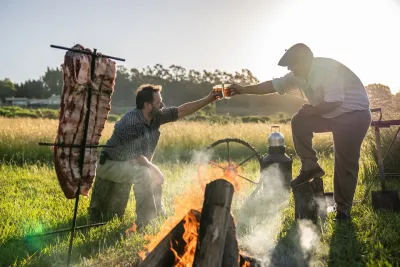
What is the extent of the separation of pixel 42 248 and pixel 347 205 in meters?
3.77

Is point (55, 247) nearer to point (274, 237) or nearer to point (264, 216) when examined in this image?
point (274, 237)

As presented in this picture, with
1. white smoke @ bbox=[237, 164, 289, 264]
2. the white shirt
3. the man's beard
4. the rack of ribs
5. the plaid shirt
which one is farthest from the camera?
the man's beard

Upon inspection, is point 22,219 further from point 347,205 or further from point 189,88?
point 189,88

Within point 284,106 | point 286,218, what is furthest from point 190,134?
point 284,106

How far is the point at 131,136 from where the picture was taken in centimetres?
559

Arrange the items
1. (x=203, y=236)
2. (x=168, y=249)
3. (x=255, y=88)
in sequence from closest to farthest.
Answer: (x=203, y=236) → (x=168, y=249) → (x=255, y=88)

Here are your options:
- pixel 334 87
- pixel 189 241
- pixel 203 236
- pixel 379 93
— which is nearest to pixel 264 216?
pixel 334 87

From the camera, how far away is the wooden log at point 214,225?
303 cm

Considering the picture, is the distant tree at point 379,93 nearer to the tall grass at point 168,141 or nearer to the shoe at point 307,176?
the tall grass at point 168,141

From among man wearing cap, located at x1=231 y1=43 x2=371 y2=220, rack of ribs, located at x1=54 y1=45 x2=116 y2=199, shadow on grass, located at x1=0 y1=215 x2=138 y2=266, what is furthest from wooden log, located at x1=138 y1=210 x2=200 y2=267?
man wearing cap, located at x1=231 y1=43 x2=371 y2=220

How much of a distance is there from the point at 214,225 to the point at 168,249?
514 mm

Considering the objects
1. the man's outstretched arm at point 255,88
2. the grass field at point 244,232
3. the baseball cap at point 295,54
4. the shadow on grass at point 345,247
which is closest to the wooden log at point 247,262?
the grass field at point 244,232

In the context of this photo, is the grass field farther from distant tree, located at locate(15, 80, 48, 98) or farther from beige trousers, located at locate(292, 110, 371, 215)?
distant tree, located at locate(15, 80, 48, 98)

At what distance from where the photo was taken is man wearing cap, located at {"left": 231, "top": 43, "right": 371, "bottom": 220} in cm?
485
